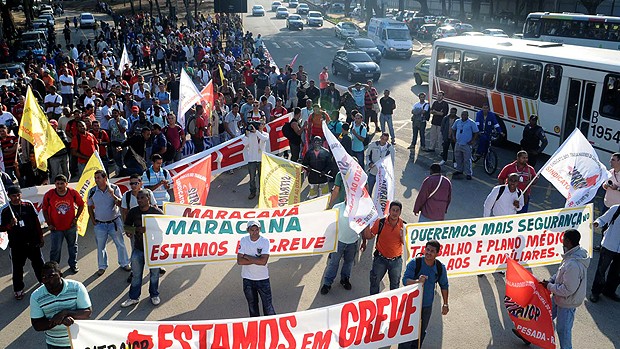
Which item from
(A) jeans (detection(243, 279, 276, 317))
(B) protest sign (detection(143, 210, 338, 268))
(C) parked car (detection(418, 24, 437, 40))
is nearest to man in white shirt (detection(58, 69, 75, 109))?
(B) protest sign (detection(143, 210, 338, 268))

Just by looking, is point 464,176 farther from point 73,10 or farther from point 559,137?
point 73,10

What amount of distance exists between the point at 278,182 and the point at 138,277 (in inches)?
119

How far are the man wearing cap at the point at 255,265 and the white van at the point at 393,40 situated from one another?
100.0 ft

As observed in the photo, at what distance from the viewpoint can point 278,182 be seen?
1005 centimetres

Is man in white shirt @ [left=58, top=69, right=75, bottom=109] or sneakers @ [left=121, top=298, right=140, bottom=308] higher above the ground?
man in white shirt @ [left=58, top=69, right=75, bottom=109]

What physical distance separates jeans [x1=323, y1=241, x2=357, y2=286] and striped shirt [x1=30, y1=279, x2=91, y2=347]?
3.61m

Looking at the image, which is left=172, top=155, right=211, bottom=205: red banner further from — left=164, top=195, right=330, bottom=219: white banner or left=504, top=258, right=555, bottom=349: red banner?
left=504, top=258, right=555, bottom=349: red banner

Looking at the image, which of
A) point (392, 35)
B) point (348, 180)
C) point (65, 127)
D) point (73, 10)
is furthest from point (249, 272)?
point (73, 10)

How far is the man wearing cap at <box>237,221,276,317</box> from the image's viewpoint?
22.9 ft

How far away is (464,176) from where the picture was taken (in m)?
14.0

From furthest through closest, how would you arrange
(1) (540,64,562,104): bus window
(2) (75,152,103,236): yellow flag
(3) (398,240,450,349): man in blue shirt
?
(1) (540,64,562,104): bus window → (2) (75,152,103,236): yellow flag → (3) (398,240,450,349): man in blue shirt

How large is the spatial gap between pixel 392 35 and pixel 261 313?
102ft

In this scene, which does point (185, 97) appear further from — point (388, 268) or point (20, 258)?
point (388, 268)

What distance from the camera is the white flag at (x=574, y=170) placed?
8.88 meters
